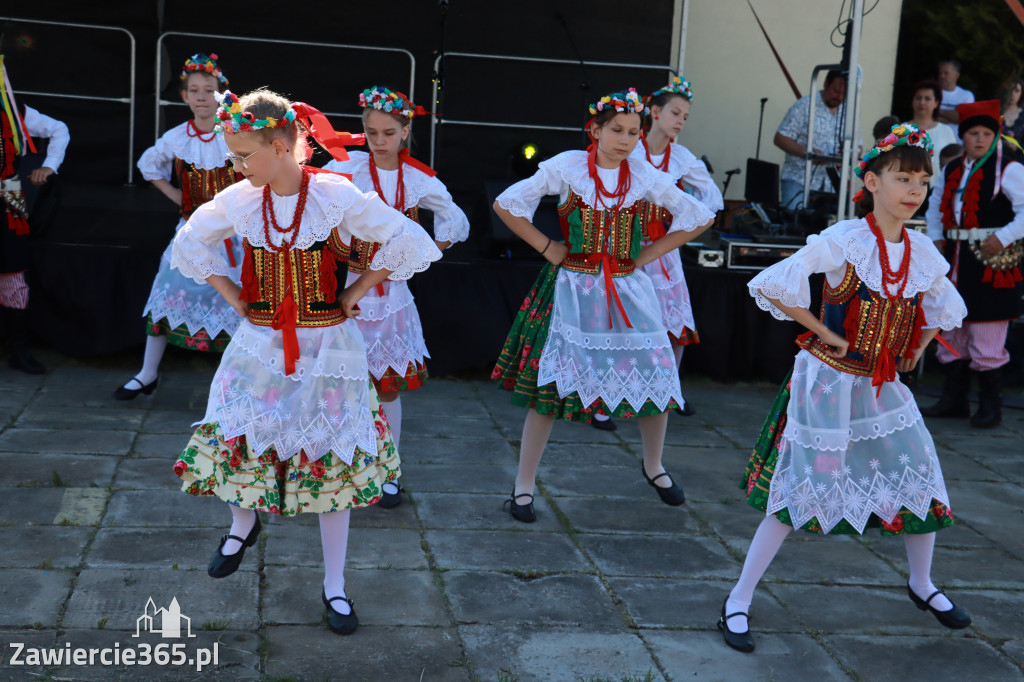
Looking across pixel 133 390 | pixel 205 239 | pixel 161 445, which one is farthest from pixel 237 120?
pixel 133 390

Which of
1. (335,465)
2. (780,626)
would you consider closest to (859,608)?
(780,626)

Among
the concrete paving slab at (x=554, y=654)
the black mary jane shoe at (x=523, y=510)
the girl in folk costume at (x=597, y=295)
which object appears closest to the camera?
the concrete paving slab at (x=554, y=654)

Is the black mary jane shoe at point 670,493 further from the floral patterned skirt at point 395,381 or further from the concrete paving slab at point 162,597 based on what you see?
the concrete paving slab at point 162,597

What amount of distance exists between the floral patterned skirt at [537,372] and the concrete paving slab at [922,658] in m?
1.17

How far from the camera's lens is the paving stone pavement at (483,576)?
2.97 metres

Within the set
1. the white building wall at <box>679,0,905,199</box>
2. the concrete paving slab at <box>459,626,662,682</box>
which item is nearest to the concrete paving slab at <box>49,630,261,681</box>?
the concrete paving slab at <box>459,626,662,682</box>

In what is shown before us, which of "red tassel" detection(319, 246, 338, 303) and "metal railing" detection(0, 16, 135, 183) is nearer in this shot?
"red tassel" detection(319, 246, 338, 303)

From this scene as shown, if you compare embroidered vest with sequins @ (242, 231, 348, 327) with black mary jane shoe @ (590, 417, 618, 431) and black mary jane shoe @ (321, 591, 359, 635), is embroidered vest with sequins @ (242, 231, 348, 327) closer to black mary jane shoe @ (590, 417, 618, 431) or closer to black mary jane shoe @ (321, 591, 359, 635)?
black mary jane shoe @ (321, 591, 359, 635)

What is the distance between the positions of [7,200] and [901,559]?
4769 millimetres

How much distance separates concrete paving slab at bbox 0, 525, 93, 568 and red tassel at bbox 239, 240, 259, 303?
1.11 metres

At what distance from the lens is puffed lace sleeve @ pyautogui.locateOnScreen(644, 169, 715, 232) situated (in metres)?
4.04

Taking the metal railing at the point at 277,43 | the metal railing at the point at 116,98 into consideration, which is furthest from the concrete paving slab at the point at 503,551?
the metal railing at the point at 116,98

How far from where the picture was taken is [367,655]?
2.94m

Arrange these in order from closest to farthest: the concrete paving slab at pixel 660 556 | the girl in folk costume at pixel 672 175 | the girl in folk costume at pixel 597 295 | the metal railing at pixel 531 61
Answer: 1. the concrete paving slab at pixel 660 556
2. the girl in folk costume at pixel 597 295
3. the girl in folk costume at pixel 672 175
4. the metal railing at pixel 531 61
